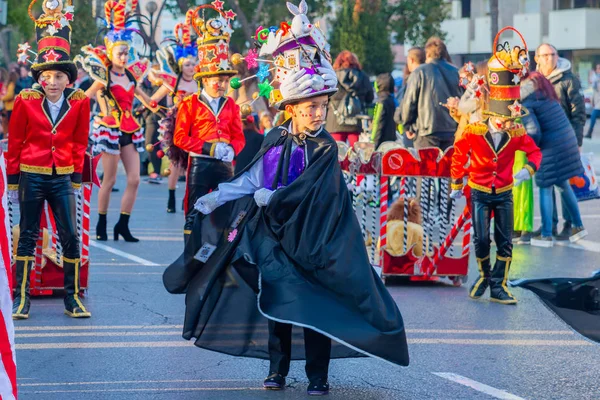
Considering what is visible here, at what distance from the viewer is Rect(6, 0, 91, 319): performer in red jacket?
841 centimetres

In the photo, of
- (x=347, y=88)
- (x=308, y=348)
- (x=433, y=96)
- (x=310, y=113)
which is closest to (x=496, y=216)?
(x=310, y=113)

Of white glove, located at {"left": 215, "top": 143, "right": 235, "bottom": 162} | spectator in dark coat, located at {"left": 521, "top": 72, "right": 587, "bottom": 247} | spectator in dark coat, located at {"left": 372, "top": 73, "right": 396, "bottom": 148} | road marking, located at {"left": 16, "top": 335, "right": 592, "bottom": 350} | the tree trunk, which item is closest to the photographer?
road marking, located at {"left": 16, "top": 335, "right": 592, "bottom": 350}

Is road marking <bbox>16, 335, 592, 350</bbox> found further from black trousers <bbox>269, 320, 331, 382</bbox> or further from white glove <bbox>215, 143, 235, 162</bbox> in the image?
white glove <bbox>215, 143, 235, 162</bbox>

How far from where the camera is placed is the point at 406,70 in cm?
1573

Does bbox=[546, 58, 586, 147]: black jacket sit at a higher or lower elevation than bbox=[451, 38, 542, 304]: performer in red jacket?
higher

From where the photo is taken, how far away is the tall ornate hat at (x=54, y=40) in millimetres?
8406

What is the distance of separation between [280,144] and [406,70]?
9.31 m

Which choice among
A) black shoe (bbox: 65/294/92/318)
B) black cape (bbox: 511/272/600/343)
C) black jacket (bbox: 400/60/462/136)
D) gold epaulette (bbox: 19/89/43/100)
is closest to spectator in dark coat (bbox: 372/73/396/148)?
black jacket (bbox: 400/60/462/136)

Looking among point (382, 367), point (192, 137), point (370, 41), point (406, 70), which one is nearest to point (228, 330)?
point (382, 367)

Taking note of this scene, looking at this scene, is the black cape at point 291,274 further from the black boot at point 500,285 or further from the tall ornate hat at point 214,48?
the tall ornate hat at point 214,48

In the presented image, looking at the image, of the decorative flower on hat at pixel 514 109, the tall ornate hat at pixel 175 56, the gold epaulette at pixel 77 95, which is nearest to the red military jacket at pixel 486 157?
the decorative flower on hat at pixel 514 109

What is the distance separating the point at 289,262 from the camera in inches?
253

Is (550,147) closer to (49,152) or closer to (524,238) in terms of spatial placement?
A: (524,238)

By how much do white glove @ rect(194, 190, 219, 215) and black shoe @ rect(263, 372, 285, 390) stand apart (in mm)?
965
